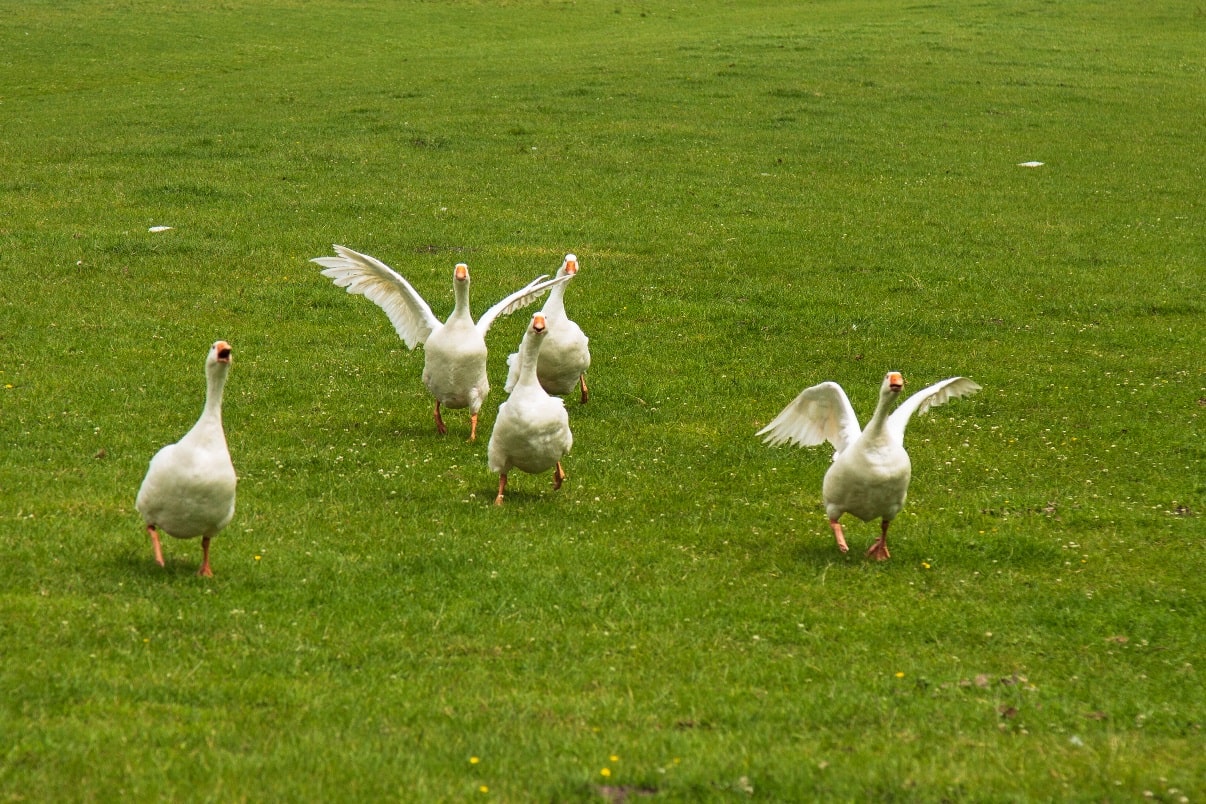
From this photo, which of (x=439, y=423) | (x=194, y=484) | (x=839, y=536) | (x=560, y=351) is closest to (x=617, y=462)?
(x=560, y=351)

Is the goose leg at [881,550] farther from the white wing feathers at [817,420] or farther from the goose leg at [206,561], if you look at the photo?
the goose leg at [206,561]

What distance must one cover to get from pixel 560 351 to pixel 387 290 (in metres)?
2.02

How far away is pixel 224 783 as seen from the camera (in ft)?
20.9

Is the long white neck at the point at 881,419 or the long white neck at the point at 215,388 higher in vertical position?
the long white neck at the point at 215,388

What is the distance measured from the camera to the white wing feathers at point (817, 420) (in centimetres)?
1139

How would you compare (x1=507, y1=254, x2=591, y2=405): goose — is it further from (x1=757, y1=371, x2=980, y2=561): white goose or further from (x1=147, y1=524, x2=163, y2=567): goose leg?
(x1=147, y1=524, x2=163, y2=567): goose leg

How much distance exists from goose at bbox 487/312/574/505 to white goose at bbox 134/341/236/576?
2922 mm

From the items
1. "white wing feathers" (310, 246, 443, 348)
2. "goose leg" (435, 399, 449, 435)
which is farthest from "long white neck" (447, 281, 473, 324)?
"goose leg" (435, 399, 449, 435)

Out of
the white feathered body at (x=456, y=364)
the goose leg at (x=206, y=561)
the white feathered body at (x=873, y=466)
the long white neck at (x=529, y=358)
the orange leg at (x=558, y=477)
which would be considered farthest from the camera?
the white feathered body at (x=456, y=364)

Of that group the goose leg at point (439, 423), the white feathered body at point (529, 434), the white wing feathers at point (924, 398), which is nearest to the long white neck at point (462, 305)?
the goose leg at point (439, 423)

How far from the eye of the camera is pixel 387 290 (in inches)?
586

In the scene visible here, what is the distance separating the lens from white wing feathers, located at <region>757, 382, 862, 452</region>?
11.4 meters

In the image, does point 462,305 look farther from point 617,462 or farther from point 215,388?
point 215,388

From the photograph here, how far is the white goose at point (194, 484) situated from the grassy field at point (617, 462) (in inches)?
16.7
